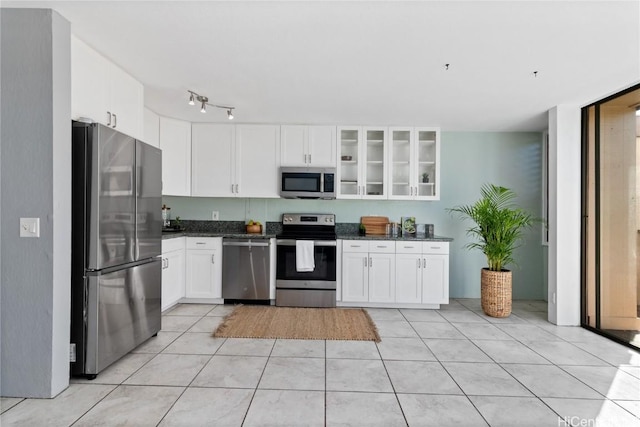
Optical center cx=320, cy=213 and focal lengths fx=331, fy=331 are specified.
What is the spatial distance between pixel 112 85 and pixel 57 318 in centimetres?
176

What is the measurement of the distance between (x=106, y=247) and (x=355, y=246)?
2.65 m

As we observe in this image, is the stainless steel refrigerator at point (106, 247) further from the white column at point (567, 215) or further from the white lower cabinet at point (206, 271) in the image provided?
the white column at point (567, 215)

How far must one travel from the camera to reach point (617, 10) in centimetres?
188

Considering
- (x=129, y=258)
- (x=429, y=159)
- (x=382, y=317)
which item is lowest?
(x=382, y=317)

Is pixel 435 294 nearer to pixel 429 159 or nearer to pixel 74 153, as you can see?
pixel 429 159

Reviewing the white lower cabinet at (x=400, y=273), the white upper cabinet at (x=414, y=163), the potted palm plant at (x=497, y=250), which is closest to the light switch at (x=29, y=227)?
the white lower cabinet at (x=400, y=273)

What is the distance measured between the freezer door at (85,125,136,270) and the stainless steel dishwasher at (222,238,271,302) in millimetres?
1571

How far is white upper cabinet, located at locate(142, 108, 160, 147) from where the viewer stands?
12.5 feet

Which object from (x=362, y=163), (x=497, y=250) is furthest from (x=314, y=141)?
(x=497, y=250)

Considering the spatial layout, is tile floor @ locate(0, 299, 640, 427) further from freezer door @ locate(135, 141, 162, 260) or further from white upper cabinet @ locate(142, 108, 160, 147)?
white upper cabinet @ locate(142, 108, 160, 147)

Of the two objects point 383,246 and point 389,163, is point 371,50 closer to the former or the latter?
point 389,163

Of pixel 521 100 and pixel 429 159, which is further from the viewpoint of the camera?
pixel 429 159

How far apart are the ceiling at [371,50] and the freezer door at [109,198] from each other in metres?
0.71

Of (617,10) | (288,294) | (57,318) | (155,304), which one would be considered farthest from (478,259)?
(57,318)
